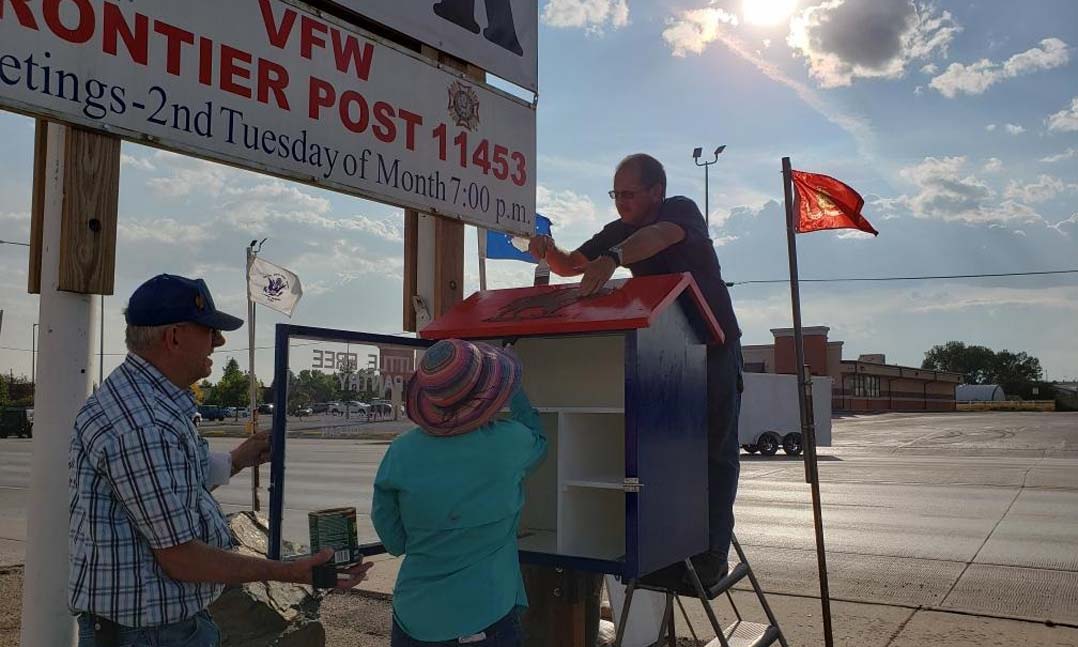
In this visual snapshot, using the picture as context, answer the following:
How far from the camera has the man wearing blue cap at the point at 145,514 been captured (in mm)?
2031

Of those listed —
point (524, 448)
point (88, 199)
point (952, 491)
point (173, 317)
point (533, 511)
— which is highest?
point (88, 199)

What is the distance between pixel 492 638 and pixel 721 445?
5.05 ft

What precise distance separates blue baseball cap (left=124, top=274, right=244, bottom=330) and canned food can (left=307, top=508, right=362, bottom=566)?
816 mm

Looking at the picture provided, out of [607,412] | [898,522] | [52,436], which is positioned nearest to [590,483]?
[607,412]

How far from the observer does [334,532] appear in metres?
2.78

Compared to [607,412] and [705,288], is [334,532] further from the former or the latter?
[705,288]

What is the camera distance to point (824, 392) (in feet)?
89.6

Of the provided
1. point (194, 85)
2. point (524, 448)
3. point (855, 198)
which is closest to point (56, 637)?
point (524, 448)

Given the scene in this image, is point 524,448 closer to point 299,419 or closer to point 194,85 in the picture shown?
point 299,419

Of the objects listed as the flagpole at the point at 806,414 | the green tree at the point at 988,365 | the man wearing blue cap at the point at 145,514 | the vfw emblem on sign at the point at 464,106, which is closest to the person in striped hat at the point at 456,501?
the man wearing blue cap at the point at 145,514

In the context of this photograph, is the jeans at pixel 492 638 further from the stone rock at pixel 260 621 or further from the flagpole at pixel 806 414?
the stone rock at pixel 260 621

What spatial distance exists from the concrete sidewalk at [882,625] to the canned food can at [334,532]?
334 centimetres

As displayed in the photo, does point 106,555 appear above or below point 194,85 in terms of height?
below

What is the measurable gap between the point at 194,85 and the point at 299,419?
122 cm
